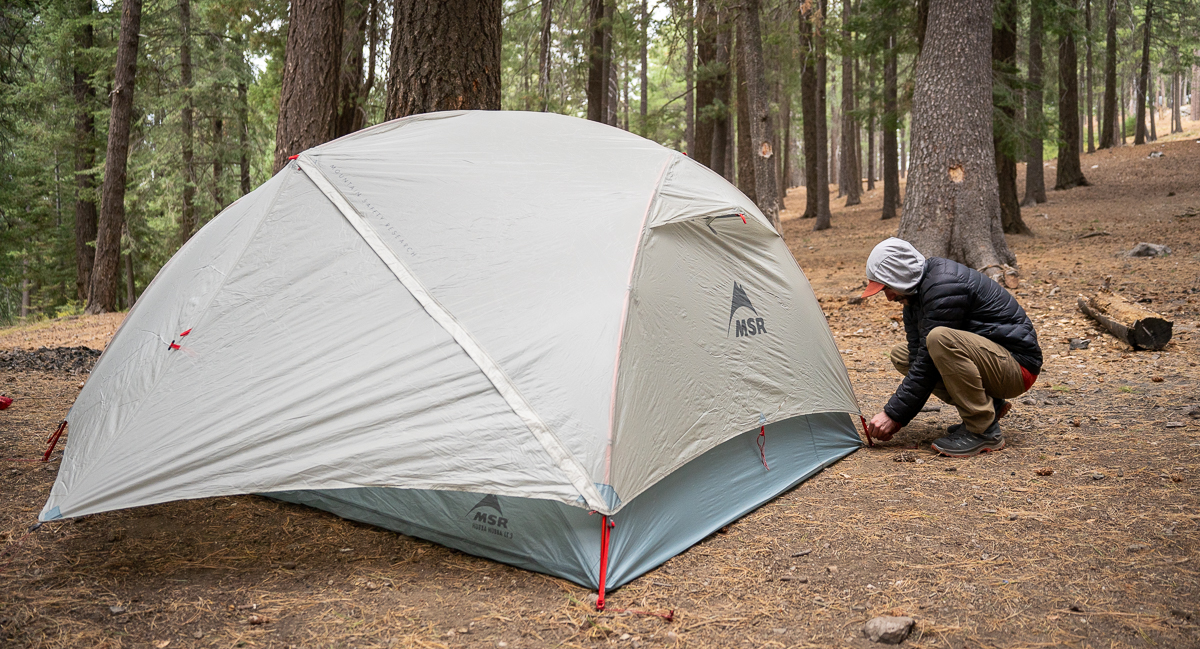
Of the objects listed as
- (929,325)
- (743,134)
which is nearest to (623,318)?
(929,325)

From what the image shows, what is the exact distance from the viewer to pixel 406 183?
3250 millimetres

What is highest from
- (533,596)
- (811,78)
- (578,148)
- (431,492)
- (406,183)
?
(811,78)


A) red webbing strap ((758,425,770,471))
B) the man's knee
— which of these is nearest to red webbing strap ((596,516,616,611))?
red webbing strap ((758,425,770,471))

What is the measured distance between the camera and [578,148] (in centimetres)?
356

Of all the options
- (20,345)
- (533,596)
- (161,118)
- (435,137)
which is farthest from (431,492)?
(161,118)

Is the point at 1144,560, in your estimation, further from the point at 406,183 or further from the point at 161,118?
the point at 161,118

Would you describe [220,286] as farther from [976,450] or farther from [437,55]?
[976,450]

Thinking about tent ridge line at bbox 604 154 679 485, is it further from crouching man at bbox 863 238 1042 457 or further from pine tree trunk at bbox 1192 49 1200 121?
pine tree trunk at bbox 1192 49 1200 121

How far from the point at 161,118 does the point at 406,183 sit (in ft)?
52.8

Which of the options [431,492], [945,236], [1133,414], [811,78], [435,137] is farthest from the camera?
[811,78]

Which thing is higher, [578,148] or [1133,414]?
[578,148]

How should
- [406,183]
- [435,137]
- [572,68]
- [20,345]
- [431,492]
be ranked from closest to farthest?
[431,492]
[406,183]
[435,137]
[20,345]
[572,68]

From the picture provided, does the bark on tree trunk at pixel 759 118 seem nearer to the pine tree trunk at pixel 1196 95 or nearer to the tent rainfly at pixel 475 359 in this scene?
the tent rainfly at pixel 475 359

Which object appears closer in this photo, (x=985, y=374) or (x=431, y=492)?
(x=431, y=492)
